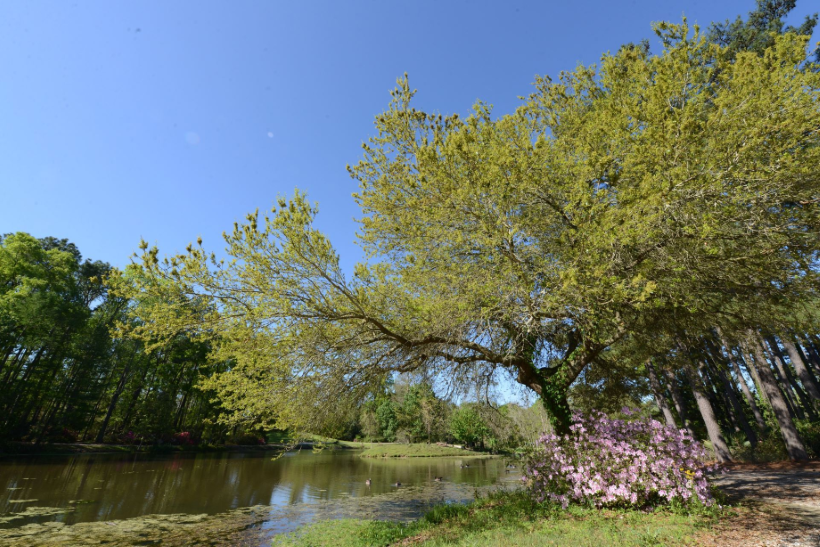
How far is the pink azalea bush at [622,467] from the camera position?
6.56 m

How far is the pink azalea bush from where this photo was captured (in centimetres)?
656

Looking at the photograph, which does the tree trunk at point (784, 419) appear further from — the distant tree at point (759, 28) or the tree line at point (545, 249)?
the distant tree at point (759, 28)

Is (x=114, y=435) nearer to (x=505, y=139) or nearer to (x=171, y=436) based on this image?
(x=171, y=436)

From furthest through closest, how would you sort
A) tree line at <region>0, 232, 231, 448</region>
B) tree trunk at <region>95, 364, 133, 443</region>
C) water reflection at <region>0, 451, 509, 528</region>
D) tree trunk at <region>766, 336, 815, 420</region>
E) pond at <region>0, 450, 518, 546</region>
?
tree trunk at <region>95, 364, 133, 443</region>
tree line at <region>0, 232, 231, 448</region>
tree trunk at <region>766, 336, 815, 420</region>
water reflection at <region>0, 451, 509, 528</region>
pond at <region>0, 450, 518, 546</region>

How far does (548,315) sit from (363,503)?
11.2 metres

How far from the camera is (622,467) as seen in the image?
6910mm

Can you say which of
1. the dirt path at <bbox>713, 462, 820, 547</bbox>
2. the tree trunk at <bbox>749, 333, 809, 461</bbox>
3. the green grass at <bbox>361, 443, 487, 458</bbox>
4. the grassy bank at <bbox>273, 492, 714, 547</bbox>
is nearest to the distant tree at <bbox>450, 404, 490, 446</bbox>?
the green grass at <bbox>361, 443, 487, 458</bbox>

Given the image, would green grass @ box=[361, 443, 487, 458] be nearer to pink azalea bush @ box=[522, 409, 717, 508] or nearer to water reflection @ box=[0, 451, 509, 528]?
water reflection @ box=[0, 451, 509, 528]

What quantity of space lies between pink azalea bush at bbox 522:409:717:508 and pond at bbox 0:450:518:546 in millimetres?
5220

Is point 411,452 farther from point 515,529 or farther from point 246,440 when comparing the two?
point 515,529

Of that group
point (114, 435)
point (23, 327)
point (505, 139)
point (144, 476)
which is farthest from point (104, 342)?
point (505, 139)

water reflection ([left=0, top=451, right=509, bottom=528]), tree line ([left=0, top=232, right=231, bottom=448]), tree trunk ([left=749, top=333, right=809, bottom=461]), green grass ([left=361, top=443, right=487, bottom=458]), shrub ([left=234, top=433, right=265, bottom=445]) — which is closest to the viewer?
water reflection ([left=0, top=451, right=509, bottom=528])

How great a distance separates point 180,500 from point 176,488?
2926 mm

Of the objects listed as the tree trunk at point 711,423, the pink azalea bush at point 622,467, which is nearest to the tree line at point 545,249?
the pink azalea bush at point 622,467
